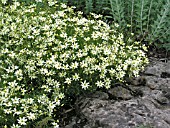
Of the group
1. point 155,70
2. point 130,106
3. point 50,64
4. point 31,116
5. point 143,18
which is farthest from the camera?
point 143,18

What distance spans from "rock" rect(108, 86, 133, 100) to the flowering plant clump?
0.11 meters

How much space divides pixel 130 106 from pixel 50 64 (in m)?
0.92

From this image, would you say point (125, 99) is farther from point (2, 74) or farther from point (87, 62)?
point (2, 74)

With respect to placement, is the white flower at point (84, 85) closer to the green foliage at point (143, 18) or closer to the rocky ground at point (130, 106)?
the rocky ground at point (130, 106)

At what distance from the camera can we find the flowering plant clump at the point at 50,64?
3.58m

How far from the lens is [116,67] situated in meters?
4.01

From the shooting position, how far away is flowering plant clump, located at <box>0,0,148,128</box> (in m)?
3.58

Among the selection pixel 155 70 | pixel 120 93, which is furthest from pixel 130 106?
pixel 155 70

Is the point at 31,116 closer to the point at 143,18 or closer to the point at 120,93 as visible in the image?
the point at 120,93

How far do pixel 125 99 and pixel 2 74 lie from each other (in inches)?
51.0

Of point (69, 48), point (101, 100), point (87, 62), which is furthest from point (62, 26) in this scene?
point (101, 100)

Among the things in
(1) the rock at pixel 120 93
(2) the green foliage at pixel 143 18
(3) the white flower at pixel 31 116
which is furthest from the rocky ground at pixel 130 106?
(2) the green foliage at pixel 143 18

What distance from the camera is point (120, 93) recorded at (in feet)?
13.2

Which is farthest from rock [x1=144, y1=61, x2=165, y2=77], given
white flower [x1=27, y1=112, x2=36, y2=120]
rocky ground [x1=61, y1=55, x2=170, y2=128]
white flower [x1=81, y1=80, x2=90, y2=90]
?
white flower [x1=27, y1=112, x2=36, y2=120]
